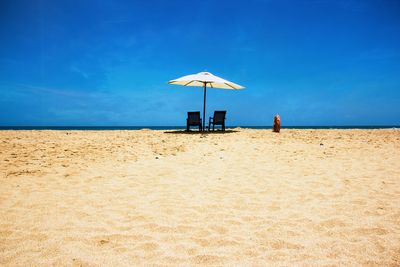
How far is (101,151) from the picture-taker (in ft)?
24.0

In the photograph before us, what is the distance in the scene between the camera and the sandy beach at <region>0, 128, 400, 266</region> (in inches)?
98.7

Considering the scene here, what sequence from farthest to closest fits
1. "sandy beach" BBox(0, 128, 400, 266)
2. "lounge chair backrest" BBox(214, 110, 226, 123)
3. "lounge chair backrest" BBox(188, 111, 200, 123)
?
"lounge chair backrest" BBox(214, 110, 226, 123) → "lounge chair backrest" BBox(188, 111, 200, 123) → "sandy beach" BBox(0, 128, 400, 266)

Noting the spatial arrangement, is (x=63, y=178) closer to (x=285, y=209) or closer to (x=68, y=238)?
(x=68, y=238)

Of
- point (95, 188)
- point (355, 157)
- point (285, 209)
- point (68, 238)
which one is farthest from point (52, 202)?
point (355, 157)

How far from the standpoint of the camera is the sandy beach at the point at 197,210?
8.22 ft

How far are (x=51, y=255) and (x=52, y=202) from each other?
5.03 ft

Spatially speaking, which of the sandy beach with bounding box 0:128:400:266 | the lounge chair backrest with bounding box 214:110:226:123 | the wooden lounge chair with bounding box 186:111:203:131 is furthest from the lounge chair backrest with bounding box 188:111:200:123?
the sandy beach with bounding box 0:128:400:266

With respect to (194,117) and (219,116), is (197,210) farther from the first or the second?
(219,116)

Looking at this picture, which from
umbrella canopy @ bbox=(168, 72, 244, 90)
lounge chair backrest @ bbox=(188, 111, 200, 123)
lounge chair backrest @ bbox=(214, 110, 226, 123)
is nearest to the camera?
lounge chair backrest @ bbox=(188, 111, 200, 123)

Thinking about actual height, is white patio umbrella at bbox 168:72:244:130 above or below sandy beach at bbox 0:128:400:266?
above

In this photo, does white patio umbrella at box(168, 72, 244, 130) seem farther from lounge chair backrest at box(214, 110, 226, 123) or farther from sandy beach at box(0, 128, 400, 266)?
sandy beach at box(0, 128, 400, 266)

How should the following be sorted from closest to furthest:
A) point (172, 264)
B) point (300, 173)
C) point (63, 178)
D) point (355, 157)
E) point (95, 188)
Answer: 1. point (172, 264)
2. point (95, 188)
3. point (63, 178)
4. point (300, 173)
5. point (355, 157)

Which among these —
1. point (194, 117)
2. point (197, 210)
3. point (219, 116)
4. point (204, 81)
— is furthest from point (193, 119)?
point (197, 210)

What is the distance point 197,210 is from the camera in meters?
3.58
